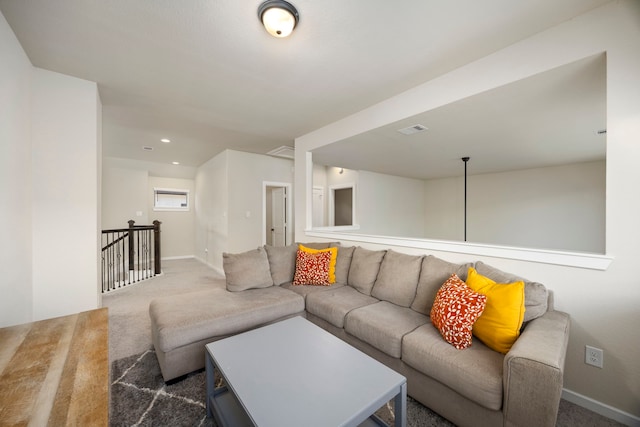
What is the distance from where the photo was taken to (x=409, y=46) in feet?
6.36

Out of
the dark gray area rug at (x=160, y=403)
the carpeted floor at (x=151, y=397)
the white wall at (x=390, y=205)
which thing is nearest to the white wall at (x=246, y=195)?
the white wall at (x=390, y=205)

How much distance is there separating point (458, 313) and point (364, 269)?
119 cm

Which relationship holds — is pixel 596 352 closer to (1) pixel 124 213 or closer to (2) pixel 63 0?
(2) pixel 63 0

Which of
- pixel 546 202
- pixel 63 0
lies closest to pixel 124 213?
pixel 63 0

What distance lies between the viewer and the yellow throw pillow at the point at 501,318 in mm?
1527

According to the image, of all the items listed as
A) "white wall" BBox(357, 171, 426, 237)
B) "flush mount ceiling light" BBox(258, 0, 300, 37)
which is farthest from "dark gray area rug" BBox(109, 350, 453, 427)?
"white wall" BBox(357, 171, 426, 237)

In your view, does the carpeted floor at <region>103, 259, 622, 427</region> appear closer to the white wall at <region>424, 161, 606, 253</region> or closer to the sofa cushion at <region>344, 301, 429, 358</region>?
the sofa cushion at <region>344, 301, 429, 358</region>

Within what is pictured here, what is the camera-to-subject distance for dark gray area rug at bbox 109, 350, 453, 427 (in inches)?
61.1

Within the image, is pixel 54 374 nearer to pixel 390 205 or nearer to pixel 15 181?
pixel 15 181

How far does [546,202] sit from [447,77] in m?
4.92

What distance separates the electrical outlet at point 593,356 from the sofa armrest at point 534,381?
1.81ft

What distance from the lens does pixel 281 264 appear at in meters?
3.04

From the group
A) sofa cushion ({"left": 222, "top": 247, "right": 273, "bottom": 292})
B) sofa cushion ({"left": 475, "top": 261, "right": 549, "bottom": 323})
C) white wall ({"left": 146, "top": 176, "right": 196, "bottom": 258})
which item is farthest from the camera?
white wall ({"left": 146, "top": 176, "right": 196, "bottom": 258})

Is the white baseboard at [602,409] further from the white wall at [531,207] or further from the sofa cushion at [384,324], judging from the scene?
the white wall at [531,207]
